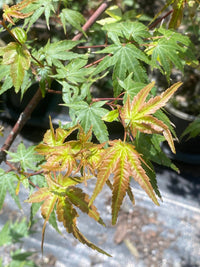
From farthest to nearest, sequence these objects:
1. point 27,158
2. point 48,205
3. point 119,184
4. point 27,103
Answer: point 27,103 → point 27,158 → point 48,205 → point 119,184

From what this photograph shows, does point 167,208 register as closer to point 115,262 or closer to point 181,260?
point 181,260

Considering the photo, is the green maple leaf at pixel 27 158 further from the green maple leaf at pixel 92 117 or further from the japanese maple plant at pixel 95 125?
the green maple leaf at pixel 92 117

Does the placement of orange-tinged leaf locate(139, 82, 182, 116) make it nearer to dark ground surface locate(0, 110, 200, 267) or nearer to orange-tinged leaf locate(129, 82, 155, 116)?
orange-tinged leaf locate(129, 82, 155, 116)

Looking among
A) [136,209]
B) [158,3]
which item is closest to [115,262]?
[136,209]

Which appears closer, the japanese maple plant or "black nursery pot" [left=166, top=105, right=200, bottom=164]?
the japanese maple plant

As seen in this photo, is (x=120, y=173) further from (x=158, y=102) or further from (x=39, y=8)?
(x=39, y=8)

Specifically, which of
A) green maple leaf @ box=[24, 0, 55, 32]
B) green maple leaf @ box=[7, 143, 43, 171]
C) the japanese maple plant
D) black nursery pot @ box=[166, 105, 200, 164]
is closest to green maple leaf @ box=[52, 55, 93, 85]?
the japanese maple plant

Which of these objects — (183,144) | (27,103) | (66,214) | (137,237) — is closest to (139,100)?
(66,214)
